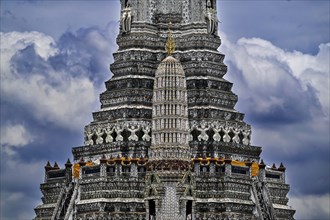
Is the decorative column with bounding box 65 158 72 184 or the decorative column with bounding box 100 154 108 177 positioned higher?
the decorative column with bounding box 65 158 72 184

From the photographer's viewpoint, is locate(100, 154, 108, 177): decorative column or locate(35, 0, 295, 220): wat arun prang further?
locate(100, 154, 108, 177): decorative column

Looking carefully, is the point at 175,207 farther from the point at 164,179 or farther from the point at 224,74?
the point at 224,74

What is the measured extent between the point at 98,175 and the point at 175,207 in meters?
9.49

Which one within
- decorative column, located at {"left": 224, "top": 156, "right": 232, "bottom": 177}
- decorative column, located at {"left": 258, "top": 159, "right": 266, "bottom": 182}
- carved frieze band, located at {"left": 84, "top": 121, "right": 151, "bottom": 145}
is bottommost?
decorative column, located at {"left": 224, "top": 156, "right": 232, "bottom": 177}

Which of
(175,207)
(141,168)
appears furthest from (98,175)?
(175,207)

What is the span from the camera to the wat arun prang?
94.6 metres

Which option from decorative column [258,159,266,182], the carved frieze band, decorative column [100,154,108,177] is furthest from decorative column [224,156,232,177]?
decorative column [100,154,108,177]

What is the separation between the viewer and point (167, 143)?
9431cm

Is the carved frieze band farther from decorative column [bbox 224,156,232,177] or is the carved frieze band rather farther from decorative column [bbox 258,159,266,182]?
decorative column [bbox 258,159,266,182]

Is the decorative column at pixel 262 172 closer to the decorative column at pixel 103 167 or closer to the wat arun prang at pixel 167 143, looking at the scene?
the wat arun prang at pixel 167 143

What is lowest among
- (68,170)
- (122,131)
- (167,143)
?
(167,143)

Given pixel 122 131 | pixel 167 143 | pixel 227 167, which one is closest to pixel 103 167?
pixel 122 131

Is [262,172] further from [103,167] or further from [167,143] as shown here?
[103,167]

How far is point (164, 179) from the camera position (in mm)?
93312
